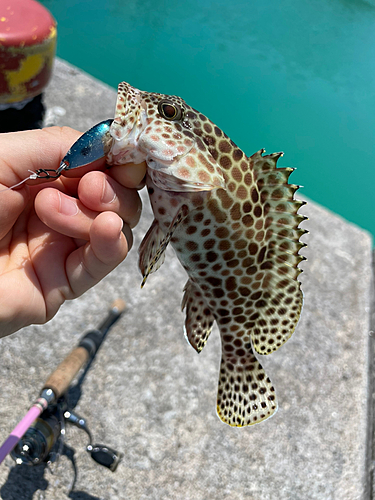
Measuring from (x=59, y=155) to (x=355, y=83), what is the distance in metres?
10.2

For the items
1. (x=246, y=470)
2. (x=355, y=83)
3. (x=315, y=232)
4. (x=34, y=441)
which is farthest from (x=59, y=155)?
(x=355, y=83)

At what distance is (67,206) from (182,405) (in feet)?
6.85

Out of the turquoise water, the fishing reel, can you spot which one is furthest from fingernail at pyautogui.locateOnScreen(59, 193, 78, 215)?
the turquoise water

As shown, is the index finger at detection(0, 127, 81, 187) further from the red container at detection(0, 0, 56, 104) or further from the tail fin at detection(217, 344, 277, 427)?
the red container at detection(0, 0, 56, 104)

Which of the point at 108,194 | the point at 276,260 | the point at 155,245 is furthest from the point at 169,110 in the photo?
the point at 276,260

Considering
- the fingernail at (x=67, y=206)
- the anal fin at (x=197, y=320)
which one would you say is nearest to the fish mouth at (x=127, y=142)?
the fingernail at (x=67, y=206)

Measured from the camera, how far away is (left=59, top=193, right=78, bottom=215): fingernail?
4.98ft

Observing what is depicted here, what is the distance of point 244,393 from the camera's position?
1.85 metres

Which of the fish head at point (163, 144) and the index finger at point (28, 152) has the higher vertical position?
the fish head at point (163, 144)

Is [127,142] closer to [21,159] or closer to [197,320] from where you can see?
[21,159]

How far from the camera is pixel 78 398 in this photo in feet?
9.75

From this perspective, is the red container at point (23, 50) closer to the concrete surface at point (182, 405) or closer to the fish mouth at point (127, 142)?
the concrete surface at point (182, 405)

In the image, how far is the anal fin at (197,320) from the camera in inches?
70.0

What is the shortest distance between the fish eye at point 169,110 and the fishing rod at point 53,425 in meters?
1.93
